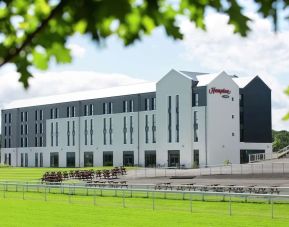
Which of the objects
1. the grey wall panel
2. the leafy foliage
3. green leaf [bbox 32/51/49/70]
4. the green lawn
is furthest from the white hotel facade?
green leaf [bbox 32/51/49/70]

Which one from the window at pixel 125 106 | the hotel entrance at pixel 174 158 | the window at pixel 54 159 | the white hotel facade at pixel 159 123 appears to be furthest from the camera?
the window at pixel 54 159

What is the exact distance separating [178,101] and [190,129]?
4.35 meters

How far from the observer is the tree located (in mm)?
1690

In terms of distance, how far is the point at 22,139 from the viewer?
346 feet

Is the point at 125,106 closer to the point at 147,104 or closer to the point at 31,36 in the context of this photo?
the point at 147,104

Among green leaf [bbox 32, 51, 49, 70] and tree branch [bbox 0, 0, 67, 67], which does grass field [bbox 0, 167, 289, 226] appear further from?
tree branch [bbox 0, 0, 67, 67]

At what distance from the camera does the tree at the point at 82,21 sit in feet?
5.55

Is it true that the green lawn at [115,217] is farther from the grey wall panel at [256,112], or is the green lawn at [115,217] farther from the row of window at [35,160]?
the row of window at [35,160]

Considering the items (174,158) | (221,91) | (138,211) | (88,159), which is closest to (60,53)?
(138,211)

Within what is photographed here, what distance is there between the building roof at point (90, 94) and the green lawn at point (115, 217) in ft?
186

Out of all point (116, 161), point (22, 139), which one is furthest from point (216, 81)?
point (22, 139)

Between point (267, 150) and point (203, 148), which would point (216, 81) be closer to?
point (203, 148)

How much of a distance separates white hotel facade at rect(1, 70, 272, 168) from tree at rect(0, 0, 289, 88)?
72.0 metres

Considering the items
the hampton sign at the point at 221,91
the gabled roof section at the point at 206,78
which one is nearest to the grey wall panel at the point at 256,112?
the hampton sign at the point at 221,91
